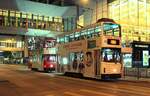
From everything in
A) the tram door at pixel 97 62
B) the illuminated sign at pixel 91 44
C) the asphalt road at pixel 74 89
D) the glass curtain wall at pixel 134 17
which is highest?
the glass curtain wall at pixel 134 17

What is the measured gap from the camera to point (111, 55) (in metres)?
28.8

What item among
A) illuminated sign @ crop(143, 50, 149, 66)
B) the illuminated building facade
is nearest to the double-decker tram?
illuminated sign @ crop(143, 50, 149, 66)

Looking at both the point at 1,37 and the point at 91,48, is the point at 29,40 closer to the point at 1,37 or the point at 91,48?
the point at 1,37

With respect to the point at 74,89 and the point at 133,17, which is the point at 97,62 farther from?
the point at 133,17

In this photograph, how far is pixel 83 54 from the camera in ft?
106

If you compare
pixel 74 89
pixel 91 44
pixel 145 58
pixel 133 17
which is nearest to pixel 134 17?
pixel 133 17

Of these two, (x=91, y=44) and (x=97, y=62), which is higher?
(x=91, y=44)

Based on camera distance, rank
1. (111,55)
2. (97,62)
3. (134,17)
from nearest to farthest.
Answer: (111,55)
(97,62)
(134,17)

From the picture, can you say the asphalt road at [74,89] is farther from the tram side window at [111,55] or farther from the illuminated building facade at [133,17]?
the illuminated building facade at [133,17]

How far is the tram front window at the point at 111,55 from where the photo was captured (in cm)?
2856

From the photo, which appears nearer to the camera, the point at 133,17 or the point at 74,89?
the point at 74,89

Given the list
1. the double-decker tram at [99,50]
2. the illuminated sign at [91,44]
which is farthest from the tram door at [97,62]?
the illuminated sign at [91,44]

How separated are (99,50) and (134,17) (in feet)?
91.6

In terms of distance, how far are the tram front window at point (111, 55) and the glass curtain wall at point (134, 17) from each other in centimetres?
2485
